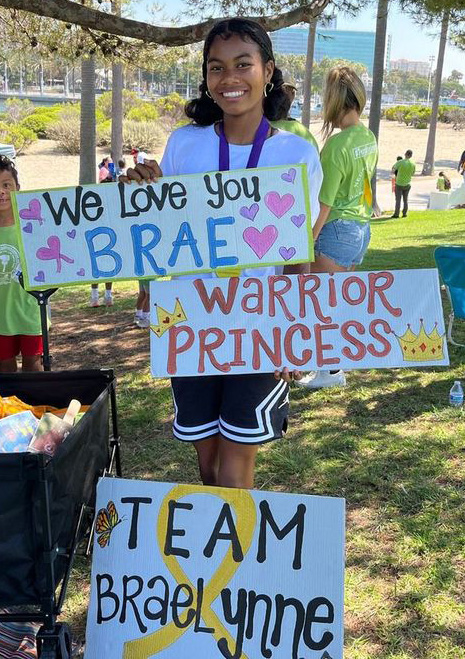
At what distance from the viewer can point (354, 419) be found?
4.43m

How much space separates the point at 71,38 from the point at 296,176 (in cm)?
495

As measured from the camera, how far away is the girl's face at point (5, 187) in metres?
3.67

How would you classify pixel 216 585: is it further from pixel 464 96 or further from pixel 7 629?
pixel 464 96

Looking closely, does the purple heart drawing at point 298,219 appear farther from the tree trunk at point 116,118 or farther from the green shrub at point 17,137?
the green shrub at point 17,137

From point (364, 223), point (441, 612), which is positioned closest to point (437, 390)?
point (364, 223)

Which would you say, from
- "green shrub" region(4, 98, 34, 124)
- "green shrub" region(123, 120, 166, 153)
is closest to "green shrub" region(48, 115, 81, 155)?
"green shrub" region(123, 120, 166, 153)

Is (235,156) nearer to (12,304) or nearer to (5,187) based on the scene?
(5,187)

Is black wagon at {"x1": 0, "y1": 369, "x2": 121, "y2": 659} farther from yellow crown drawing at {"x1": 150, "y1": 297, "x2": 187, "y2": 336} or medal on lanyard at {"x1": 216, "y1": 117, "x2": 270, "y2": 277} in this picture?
medal on lanyard at {"x1": 216, "y1": 117, "x2": 270, "y2": 277}

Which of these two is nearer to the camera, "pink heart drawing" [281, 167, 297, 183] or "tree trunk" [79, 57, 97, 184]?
"pink heart drawing" [281, 167, 297, 183]

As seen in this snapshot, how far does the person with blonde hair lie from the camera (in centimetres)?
431

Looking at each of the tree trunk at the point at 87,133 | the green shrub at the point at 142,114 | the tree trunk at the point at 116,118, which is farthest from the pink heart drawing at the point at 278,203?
the green shrub at the point at 142,114

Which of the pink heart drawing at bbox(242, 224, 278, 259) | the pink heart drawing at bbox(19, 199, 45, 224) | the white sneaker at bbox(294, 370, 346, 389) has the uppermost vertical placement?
the pink heart drawing at bbox(19, 199, 45, 224)

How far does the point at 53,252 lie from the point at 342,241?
8.07 feet

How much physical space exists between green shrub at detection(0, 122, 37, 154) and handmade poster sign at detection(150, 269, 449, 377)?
3315cm
